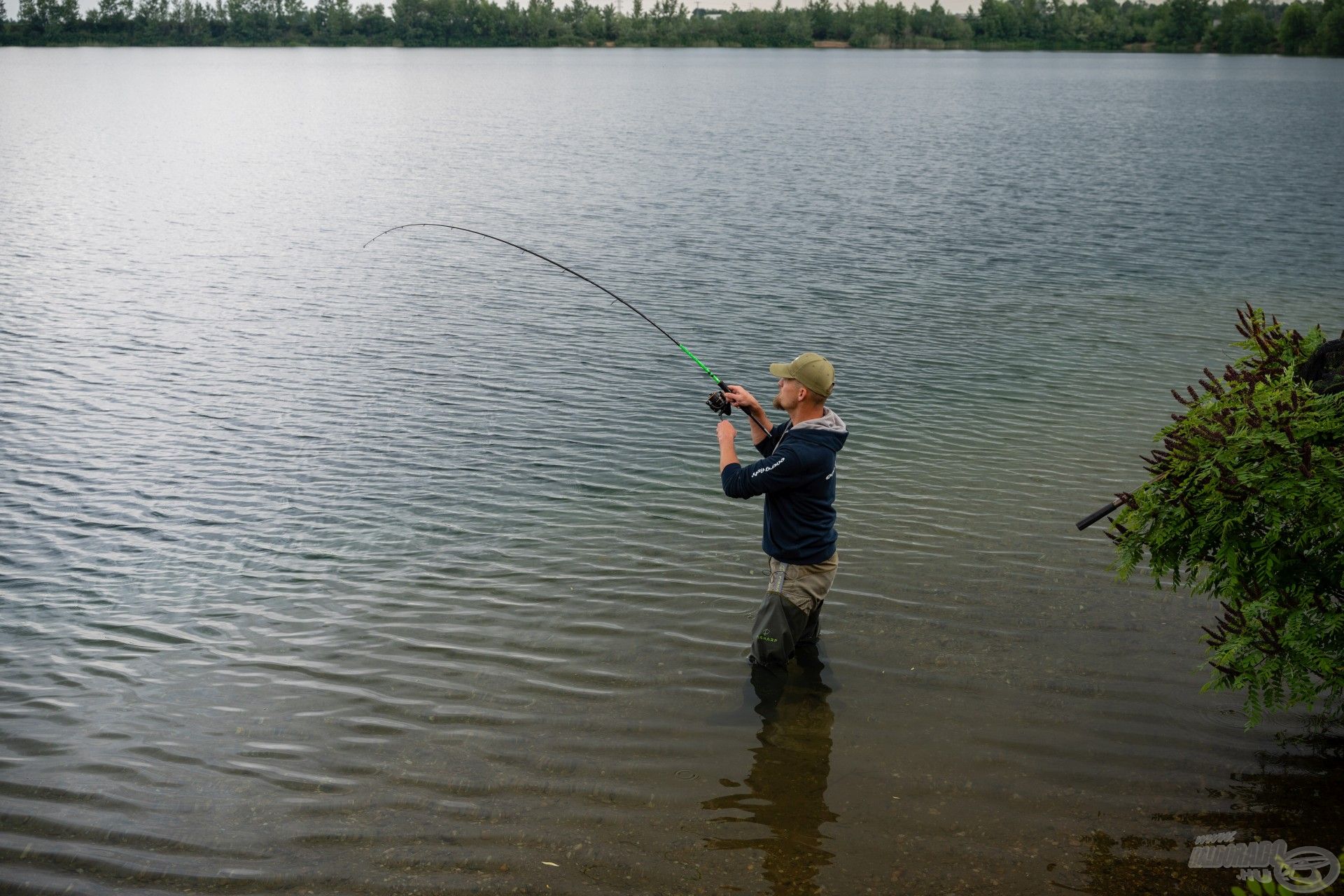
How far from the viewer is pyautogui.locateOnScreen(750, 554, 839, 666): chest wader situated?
644 cm

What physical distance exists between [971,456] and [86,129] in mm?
45882

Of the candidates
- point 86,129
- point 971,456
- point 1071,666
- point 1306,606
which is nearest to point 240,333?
point 971,456

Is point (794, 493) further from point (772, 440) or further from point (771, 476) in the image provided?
point (772, 440)

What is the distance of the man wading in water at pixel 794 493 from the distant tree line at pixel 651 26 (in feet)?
509

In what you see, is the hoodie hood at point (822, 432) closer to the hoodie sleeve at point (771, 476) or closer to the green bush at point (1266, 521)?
the hoodie sleeve at point (771, 476)

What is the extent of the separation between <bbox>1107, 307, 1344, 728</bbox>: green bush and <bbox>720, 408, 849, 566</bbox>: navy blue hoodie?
1.60 metres

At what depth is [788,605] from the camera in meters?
6.48

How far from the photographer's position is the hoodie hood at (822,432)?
20.4 ft

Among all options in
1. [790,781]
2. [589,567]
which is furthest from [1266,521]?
[589,567]

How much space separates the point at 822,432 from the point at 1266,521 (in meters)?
2.22

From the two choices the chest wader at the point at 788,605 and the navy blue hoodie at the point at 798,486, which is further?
the chest wader at the point at 788,605

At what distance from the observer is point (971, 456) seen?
1077cm

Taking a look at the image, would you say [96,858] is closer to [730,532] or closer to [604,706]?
[604,706]

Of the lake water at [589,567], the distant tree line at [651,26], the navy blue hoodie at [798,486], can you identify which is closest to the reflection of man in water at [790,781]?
the lake water at [589,567]
